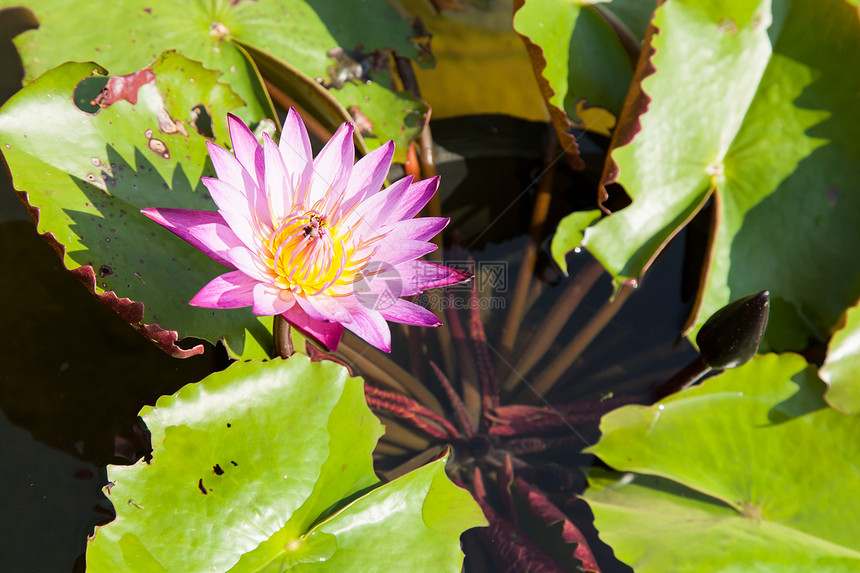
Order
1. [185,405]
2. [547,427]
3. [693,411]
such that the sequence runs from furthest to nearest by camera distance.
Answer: [547,427] → [693,411] → [185,405]

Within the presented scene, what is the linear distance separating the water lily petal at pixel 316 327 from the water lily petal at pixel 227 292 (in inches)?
4.5

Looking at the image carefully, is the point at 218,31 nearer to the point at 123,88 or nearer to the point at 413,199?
the point at 123,88

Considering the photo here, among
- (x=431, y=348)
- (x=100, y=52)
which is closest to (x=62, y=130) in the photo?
(x=100, y=52)

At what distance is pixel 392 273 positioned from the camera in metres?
1.57

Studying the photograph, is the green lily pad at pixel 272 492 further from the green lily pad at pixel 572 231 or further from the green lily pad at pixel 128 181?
the green lily pad at pixel 572 231

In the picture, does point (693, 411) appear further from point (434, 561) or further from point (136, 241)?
point (136, 241)

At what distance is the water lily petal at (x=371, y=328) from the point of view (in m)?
1.46

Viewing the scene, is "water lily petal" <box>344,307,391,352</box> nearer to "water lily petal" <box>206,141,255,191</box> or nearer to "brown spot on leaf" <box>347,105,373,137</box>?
"water lily petal" <box>206,141,255,191</box>

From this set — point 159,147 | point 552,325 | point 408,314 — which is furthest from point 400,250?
point 552,325

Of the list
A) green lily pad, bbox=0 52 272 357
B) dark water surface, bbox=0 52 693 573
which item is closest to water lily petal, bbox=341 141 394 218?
green lily pad, bbox=0 52 272 357

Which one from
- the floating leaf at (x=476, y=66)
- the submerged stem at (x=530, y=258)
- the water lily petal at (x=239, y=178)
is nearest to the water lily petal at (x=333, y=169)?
the water lily petal at (x=239, y=178)

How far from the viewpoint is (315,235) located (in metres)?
1.48

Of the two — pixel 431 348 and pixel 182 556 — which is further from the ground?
pixel 182 556

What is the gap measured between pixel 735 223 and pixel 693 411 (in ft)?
2.35
